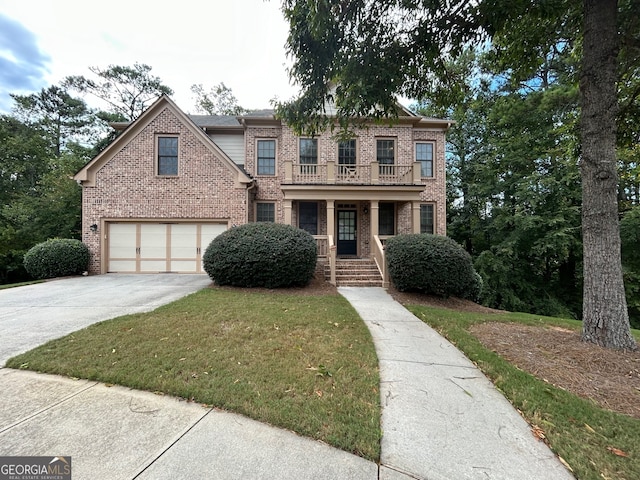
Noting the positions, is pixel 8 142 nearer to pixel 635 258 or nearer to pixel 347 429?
pixel 347 429

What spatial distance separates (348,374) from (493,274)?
47.7 feet

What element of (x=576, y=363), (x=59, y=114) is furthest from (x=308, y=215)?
(x=59, y=114)

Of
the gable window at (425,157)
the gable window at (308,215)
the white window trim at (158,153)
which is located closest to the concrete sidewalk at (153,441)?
the white window trim at (158,153)

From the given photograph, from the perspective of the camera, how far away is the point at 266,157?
44.3ft

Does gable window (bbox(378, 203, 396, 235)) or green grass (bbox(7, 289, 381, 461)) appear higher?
gable window (bbox(378, 203, 396, 235))

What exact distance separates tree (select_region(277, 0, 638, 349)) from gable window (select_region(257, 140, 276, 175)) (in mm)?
7244

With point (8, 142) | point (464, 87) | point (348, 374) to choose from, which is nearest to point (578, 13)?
point (464, 87)

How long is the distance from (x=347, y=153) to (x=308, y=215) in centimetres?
345

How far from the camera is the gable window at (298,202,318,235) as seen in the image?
13.5m

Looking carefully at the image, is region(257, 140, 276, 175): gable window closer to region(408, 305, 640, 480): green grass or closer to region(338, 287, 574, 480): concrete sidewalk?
region(338, 287, 574, 480): concrete sidewalk

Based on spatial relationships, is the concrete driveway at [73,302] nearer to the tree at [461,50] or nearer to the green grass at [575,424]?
the tree at [461,50]

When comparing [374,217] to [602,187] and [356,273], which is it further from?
[602,187]

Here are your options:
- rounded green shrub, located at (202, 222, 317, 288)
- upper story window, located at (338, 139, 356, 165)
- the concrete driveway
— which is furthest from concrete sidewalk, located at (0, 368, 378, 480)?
upper story window, located at (338, 139, 356, 165)

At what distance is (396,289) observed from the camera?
29.8 ft
